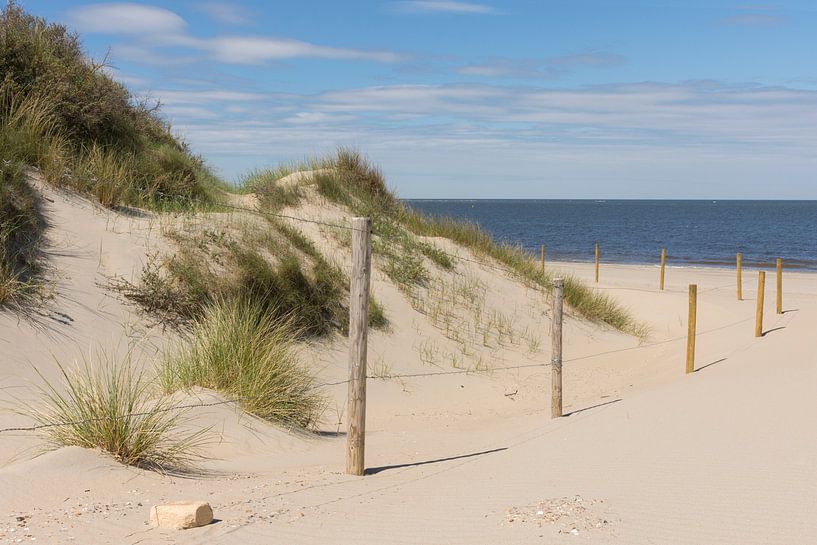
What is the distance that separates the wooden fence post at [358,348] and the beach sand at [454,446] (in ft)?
1.00

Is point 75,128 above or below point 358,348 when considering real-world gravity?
above

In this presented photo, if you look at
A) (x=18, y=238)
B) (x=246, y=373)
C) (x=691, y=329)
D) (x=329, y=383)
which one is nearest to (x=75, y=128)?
(x=18, y=238)

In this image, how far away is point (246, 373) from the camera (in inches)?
359

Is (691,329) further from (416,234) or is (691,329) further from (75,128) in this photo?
(75,128)

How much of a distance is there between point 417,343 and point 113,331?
528 centimetres

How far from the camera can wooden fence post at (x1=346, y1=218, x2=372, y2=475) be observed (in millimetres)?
7430

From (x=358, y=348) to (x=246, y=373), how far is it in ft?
7.09

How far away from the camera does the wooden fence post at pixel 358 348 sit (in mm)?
7430

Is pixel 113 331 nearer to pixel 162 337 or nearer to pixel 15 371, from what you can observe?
pixel 162 337

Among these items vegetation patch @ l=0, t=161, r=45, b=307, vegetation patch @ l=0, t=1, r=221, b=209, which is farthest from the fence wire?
vegetation patch @ l=0, t=161, r=45, b=307

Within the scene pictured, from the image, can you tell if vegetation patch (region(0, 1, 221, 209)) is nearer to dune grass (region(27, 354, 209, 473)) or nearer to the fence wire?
the fence wire

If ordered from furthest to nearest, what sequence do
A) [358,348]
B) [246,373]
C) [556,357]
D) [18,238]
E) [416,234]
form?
1. [416,234]
2. [18,238]
3. [556,357]
4. [246,373]
5. [358,348]

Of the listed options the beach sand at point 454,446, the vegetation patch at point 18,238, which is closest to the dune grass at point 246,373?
the beach sand at point 454,446

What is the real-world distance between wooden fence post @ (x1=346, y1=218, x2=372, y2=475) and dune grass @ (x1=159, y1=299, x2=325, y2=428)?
1.79 meters
